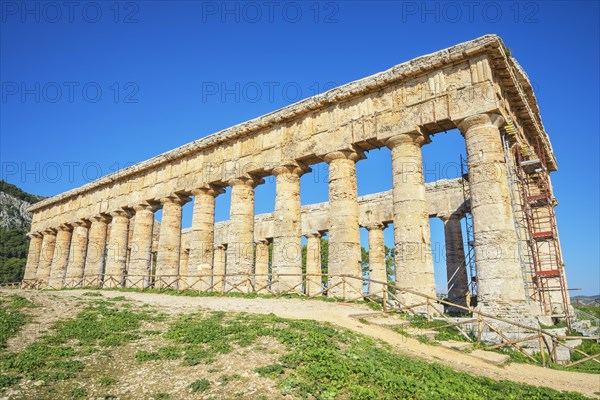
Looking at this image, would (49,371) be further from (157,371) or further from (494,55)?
(494,55)

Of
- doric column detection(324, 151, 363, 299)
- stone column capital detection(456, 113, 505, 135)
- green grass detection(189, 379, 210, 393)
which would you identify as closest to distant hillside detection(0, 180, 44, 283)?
doric column detection(324, 151, 363, 299)

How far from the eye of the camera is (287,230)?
1895cm

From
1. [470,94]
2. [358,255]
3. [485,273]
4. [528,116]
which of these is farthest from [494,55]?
[358,255]

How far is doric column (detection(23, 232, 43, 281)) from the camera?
1399 inches

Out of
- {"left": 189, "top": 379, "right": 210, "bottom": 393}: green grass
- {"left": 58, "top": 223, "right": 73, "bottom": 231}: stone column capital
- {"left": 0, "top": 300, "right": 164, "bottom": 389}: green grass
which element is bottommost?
{"left": 189, "top": 379, "right": 210, "bottom": 393}: green grass

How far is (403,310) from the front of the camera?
14289mm

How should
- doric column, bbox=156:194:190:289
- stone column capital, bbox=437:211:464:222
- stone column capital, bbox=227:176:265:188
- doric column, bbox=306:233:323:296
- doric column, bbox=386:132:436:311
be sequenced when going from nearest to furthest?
doric column, bbox=386:132:436:311 < stone column capital, bbox=227:176:265:188 < stone column capital, bbox=437:211:464:222 < doric column, bbox=156:194:190:289 < doric column, bbox=306:233:323:296

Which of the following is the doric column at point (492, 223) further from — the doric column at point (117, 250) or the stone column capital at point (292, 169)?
the doric column at point (117, 250)

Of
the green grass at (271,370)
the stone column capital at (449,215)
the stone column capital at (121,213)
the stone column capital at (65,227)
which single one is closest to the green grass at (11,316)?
the green grass at (271,370)

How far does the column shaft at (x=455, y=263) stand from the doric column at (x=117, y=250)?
20401 millimetres

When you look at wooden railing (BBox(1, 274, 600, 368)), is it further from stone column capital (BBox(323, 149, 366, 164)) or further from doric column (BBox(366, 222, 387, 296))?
doric column (BBox(366, 222, 387, 296))

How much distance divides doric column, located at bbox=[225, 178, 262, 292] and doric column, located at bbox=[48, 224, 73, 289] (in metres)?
18.8

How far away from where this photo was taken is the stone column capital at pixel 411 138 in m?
16.3

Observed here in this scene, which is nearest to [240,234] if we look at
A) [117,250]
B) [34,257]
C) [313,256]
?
[313,256]
